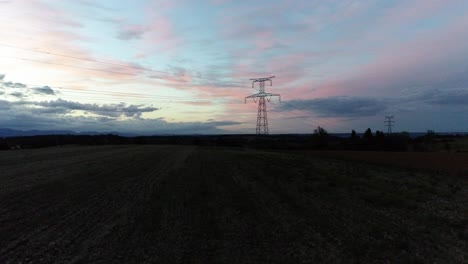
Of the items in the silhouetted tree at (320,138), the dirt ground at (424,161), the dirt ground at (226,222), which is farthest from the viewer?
the silhouetted tree at (320,138)

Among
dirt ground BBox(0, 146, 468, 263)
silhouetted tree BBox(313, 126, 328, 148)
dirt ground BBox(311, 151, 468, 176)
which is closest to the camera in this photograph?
dirt ground BBox(0, 146, 468, 263)

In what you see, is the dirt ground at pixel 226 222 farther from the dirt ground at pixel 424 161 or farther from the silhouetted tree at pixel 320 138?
the silhouetted tree at pixel 320 138

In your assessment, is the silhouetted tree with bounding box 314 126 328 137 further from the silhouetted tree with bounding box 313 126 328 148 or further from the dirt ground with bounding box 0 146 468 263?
the dirt ground with bounding box 0 146 468 263

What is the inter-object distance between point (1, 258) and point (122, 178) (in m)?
11.6

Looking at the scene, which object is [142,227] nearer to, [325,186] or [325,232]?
[325,232]

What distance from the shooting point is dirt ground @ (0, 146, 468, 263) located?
679 centimetres

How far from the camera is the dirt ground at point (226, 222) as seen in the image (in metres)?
6.79

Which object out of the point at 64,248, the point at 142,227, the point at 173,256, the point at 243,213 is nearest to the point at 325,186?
the point at 243,213

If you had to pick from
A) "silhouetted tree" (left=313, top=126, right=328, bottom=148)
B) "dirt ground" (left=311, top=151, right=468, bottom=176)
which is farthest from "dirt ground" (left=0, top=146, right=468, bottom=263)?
"silhouetted tree" (left=313, top=126, right=328, bottom=148)

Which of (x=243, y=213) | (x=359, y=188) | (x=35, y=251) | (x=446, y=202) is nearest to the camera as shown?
(x=35, y=251)

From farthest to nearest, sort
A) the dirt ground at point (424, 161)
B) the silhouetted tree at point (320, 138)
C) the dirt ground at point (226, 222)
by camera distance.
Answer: the silhouetted tree at point (320, 138)
the dirt ground at point (424, 161)
the dirt ground at point (226, 222)

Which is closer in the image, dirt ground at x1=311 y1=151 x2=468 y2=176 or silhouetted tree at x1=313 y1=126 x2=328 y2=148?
dirt ground at x1=311 y1=151 x2=468 y2=176

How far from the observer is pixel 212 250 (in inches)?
277

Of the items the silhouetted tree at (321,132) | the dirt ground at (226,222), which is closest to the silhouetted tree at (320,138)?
the silhouetted tree at (321,132)
